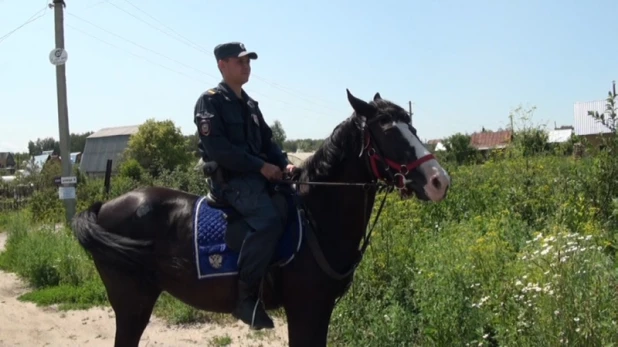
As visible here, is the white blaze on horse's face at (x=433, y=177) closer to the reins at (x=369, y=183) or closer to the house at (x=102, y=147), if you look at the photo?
the reins at (x=369, y=183)

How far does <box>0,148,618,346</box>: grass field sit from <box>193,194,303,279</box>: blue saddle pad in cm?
182

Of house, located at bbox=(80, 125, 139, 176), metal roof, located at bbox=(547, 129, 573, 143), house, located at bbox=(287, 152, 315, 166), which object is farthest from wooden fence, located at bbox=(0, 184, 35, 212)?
house, located at bbox=(80, 125, 139, 176)

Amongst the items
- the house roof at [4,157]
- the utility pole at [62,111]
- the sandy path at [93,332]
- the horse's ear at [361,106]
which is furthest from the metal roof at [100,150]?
the horse's ear at [361,106]

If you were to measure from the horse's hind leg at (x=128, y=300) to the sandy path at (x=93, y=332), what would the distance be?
2287 mm

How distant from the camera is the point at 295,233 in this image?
421cm

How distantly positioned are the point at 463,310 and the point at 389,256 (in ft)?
4.95

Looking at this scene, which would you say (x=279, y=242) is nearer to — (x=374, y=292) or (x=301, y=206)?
(x=301, y=206)

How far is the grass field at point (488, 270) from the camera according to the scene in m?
4.34

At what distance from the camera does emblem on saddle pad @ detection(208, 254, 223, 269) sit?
431 cm

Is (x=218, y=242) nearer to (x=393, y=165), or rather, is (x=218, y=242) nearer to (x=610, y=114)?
(x=393, y=165)

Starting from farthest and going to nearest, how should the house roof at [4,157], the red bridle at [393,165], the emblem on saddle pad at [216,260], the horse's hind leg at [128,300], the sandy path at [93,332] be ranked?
the house roof at [4,157] → the sandy path at [93,332] → the horse's hind leg at [128,300] → the emblem on saddle pad at [216,260] → the red bridle at [393,165]

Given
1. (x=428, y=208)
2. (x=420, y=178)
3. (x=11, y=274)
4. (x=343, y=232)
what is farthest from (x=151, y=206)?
(x=11, y=274)

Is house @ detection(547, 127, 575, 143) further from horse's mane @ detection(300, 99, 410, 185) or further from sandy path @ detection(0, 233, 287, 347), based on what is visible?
horse's mane @ detection(300, 99, 410, 185)

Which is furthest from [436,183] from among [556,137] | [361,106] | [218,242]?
[556,137]
